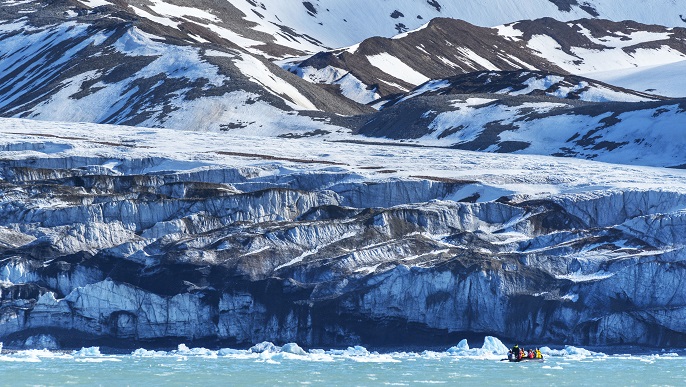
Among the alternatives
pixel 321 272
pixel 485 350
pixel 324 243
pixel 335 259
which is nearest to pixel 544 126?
pixel 324 243

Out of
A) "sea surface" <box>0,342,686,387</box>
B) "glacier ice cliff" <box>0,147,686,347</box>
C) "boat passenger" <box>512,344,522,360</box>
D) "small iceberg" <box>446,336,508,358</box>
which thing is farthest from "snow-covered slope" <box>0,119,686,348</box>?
"boat passenger" <box>512,344,522,360</box>

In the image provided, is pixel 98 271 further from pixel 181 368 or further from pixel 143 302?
pixel 181 368

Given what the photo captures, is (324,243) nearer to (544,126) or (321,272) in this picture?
(321,272)

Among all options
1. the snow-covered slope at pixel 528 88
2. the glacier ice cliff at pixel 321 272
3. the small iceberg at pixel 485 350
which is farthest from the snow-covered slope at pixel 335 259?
the snow-covered slope at pixel 528 88

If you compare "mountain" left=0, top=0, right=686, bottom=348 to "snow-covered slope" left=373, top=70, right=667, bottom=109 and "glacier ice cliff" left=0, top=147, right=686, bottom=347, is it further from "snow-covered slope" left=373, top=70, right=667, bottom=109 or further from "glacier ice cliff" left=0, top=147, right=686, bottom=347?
"snow-covered slope" left=373, top=70, right=667, bottom=109

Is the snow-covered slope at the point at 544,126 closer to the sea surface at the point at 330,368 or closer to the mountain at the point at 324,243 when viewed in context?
the mountain at the point at 324,243

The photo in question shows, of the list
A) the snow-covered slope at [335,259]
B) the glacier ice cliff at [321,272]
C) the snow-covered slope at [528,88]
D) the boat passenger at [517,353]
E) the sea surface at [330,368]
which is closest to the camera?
the sea surface at [330,368]
